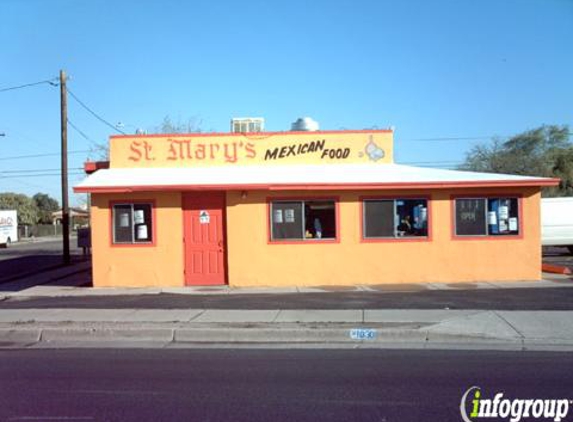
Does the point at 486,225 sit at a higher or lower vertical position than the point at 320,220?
lower

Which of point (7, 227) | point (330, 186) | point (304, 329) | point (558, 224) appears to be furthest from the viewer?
point (7, 227)

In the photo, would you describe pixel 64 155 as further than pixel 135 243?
Yes

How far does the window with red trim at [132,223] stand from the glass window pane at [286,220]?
3.32 meters

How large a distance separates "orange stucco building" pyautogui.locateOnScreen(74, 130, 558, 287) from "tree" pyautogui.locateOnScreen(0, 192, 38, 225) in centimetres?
8450

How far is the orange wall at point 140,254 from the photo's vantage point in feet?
55.4

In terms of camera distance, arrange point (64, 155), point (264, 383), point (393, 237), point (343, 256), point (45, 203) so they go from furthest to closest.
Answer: point (45, 203)
point (64, 155)
point (393, 237)
point (343, 256)
point (264, 383)

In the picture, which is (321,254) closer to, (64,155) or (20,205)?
(64,155)

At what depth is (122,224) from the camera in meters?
17.0

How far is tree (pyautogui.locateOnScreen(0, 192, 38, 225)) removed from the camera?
315 feet

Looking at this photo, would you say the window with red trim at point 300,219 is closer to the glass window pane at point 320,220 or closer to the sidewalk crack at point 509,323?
the glass window pane at point 320,220

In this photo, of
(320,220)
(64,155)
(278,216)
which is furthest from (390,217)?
(64,155)

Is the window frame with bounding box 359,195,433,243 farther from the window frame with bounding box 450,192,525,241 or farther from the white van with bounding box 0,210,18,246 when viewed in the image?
the white van with bounding box 0,210,18,246

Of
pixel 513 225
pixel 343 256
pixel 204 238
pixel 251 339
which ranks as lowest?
pixel 251 339

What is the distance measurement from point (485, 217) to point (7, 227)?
47.3 meters
